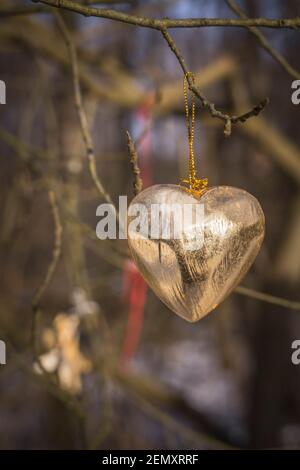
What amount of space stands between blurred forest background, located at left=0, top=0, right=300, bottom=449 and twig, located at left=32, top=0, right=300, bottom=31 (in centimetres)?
27

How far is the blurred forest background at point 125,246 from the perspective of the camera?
1.58 meters

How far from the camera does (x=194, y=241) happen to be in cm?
73

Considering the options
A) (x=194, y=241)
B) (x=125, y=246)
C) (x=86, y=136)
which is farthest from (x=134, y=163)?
(x=125, y=246)

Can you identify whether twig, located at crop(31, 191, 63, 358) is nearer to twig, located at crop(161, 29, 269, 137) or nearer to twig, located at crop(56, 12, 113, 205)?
twig, located at crop(56, 12, 113, 205)

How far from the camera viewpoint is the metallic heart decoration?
0.72 metres

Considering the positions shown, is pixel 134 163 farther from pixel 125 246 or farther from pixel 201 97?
pixel 125 246

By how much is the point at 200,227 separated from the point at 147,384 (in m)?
1.77

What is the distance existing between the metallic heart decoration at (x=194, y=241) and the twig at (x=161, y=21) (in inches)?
7.4

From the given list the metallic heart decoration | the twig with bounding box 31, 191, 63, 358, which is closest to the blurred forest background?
the twig with bounding box 31, 191, 63, 358

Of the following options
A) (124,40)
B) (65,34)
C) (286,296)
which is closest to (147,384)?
(286,296)

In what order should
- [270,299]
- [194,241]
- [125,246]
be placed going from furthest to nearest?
1. [125,246]
2. [270,299]
3. [194,241]

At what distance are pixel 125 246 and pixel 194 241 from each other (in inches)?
59.4

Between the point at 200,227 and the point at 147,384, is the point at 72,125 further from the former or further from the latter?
the point at 200,227

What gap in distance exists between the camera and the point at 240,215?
0.74 meters
